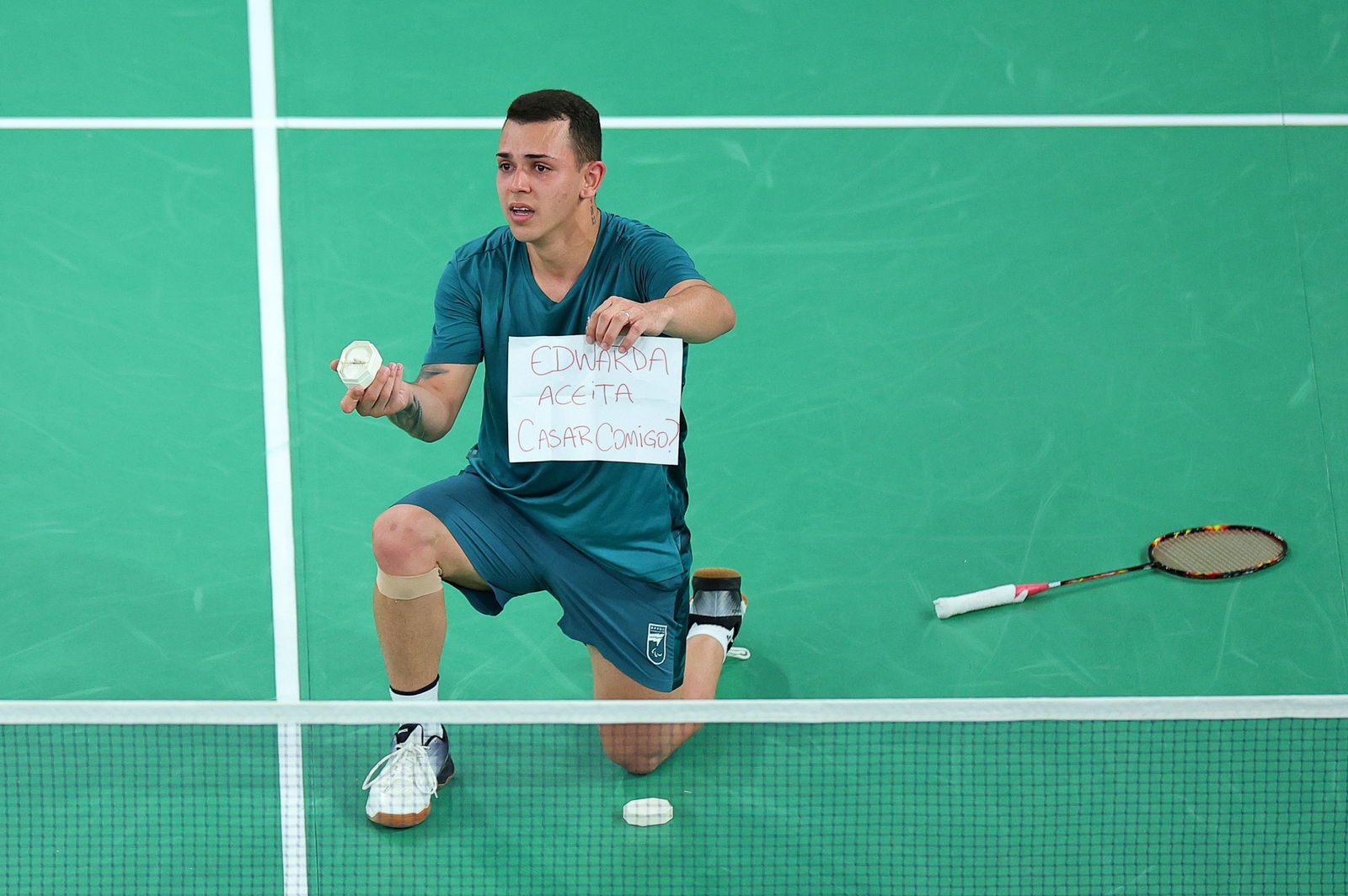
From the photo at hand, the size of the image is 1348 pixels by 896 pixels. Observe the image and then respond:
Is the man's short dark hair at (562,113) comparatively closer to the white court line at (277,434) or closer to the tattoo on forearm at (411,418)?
the tattoo on forearm at (411,418)

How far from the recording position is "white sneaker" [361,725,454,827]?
3.54 metres

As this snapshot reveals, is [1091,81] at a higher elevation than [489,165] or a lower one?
higher

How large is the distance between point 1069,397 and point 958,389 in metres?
0.42

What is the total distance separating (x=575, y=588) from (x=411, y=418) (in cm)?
69

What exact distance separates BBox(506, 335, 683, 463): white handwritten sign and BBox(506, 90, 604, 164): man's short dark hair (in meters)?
0.53

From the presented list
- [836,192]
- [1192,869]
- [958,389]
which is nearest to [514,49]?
[836,192]

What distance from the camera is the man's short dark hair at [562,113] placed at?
366cm

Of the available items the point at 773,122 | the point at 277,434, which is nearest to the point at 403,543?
the point at 277,434

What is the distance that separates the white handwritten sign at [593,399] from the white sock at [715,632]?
2.22ft

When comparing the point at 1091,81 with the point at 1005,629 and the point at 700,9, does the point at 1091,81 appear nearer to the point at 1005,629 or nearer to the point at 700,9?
the point at 700,9

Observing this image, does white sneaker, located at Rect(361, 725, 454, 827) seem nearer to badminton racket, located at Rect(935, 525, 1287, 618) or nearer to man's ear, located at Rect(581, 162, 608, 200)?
man's ear, located at Rect(581, 162, 608, 200)

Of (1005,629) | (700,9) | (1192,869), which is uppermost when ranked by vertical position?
(700,9)

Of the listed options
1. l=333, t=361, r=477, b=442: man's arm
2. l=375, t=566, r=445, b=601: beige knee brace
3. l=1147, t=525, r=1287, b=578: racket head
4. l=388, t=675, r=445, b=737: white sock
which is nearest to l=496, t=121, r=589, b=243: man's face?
l=333, t=361, r=477, b=442: man's arm

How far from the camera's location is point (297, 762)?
12.6 feet
